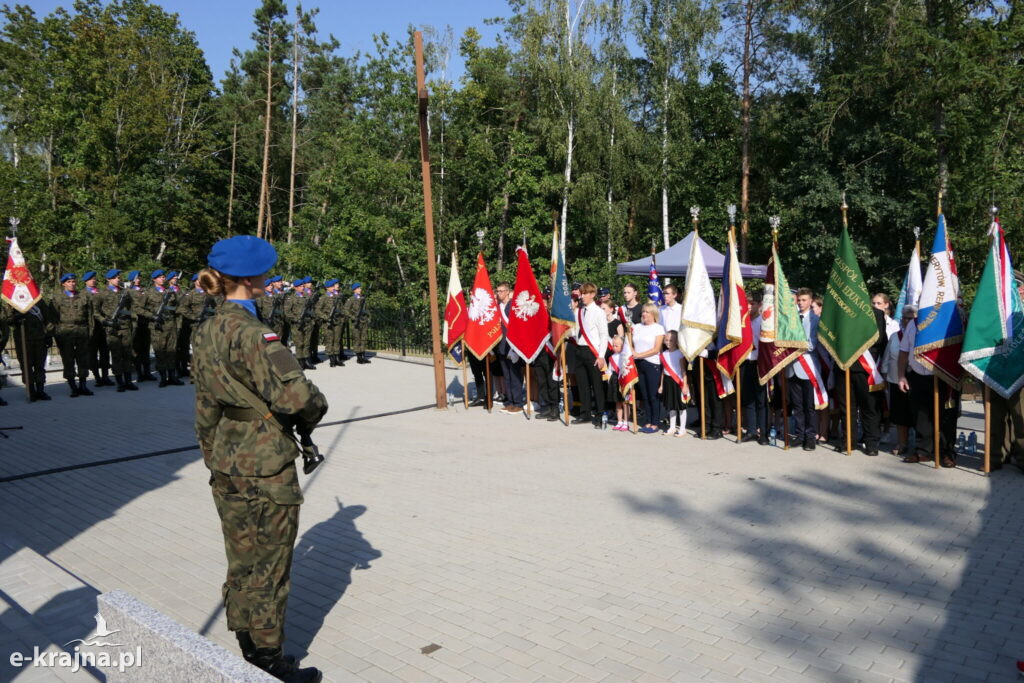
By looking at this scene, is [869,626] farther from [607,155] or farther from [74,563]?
[607,155]

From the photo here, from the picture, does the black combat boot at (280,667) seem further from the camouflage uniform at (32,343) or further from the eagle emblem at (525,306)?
the camouflage uniform at (32,343)

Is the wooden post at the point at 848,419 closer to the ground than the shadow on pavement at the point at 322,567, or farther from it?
farther from it

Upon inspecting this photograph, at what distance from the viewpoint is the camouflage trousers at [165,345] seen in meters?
15.4

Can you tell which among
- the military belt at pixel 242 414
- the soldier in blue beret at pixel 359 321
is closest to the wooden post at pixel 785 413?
the military belt at pixel 242 414

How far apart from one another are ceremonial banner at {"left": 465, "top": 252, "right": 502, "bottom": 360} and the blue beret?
8.29 metres

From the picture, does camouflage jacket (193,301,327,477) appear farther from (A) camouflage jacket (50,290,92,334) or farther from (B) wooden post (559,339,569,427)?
(A) camouflage jacket (50,290,92,334)

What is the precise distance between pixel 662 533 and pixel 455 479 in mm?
2643

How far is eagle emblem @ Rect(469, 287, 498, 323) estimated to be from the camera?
39.9 feet

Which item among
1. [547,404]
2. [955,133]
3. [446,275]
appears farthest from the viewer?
[446,275]

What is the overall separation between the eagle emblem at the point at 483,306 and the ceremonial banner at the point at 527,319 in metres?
0.48

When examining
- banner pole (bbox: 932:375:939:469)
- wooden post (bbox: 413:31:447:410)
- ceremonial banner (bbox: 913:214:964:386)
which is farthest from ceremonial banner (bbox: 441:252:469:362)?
banner pole (bbox: 932:375:939:469)

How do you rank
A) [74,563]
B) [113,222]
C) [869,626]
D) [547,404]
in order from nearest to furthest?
[869,626] → [74,563] → [547,404] → [113,222]

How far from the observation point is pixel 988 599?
4.91 m

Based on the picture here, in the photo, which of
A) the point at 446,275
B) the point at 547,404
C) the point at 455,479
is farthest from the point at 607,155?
the point at 455,479
